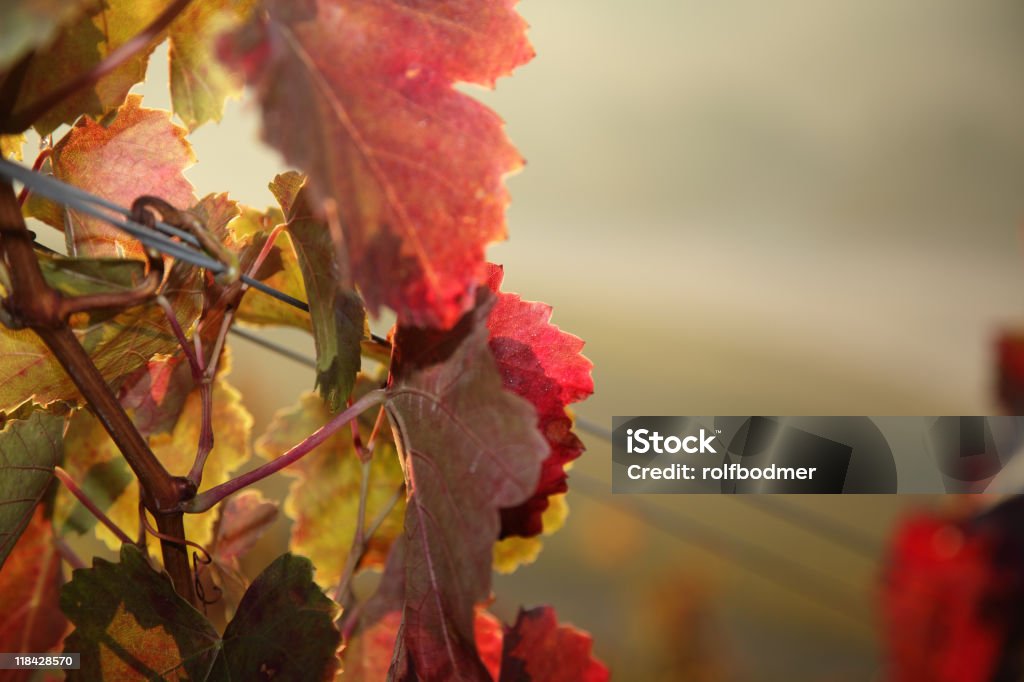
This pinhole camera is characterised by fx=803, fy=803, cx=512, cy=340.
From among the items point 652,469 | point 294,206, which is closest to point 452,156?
point 294,206

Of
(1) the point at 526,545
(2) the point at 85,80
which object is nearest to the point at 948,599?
(1) the point at 526,545

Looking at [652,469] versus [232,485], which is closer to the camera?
[232,485]

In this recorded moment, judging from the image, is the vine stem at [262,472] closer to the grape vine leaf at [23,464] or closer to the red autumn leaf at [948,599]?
the grape vine leaf at [23,464]

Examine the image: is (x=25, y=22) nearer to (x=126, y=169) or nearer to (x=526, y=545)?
(x=126, y=169)

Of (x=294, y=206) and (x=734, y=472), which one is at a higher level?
(x=294, y=206)

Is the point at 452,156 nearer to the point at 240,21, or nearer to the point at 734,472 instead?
the point at 240,21

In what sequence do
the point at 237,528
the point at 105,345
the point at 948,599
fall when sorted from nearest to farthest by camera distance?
the point at 105,345
the point at 237,528
the point at 948,599
